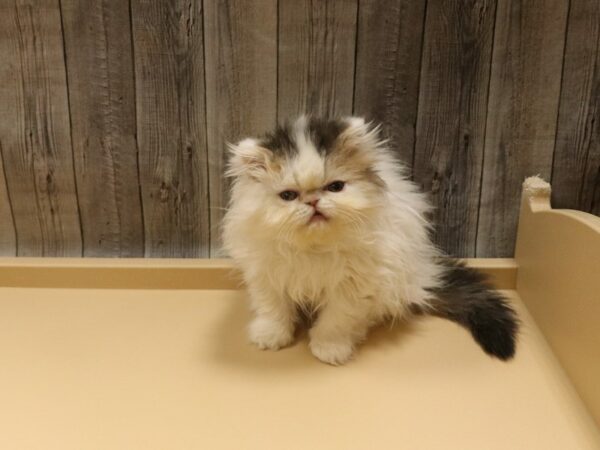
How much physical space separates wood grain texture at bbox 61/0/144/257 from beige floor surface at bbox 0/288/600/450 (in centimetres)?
27

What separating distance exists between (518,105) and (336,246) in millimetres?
701

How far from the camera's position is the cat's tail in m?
1.33

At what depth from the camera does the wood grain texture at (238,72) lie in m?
1.45

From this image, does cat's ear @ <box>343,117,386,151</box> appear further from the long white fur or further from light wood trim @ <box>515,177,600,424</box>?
light wood trim @ <box>515,177,600,424</box>

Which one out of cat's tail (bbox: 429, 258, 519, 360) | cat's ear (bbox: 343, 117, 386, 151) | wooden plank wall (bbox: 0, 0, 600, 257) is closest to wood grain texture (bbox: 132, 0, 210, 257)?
wooden plank wall (bbox: 0, 0, 600, 257)

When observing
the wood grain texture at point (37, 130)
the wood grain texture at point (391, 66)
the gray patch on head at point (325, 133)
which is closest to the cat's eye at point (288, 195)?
the gray patch on head at point (325, 133)

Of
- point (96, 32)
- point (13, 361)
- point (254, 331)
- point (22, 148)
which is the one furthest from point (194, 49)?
point (13, 361)

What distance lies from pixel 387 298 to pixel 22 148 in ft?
3.66

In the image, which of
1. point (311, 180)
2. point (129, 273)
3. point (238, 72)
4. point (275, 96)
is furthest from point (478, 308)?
point (129, 273)

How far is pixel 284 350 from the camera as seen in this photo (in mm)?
1369

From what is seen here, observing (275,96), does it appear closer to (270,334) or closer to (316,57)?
(316,57)

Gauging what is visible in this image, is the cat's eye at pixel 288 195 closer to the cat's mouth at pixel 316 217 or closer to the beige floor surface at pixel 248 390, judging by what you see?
the cat's mouth at pixel 316 217

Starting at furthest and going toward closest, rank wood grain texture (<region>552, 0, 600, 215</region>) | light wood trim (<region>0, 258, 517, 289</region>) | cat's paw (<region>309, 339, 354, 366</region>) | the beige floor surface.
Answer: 1. light wood trim (<region>0, 258, 517, 289</region>)
2. wood grain texture (<region>552, 0, 600, 215</region>)
3. cat's paw (<region>309, 339, 354, 366</region>)
4. the beige floor surface

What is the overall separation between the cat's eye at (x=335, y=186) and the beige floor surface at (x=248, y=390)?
0.43 m
